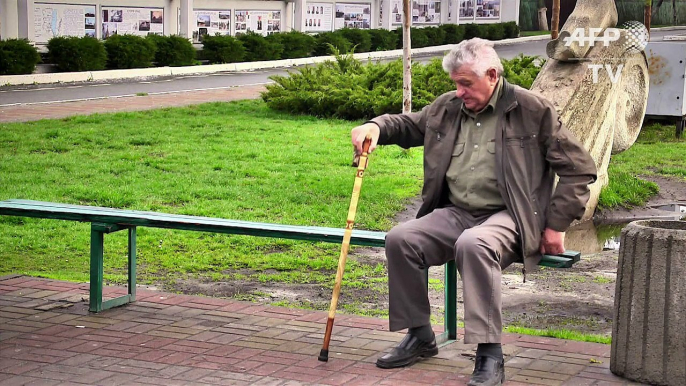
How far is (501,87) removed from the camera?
568 centimetres

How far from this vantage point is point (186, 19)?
32.1m

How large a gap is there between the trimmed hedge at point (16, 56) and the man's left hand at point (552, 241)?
20.2 metres

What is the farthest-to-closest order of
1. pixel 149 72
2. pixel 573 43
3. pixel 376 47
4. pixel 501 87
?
pixel 376 47 < pixel 149 72 < pixel 573 43 < pixel 501 87

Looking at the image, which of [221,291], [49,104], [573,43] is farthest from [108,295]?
[49,104]

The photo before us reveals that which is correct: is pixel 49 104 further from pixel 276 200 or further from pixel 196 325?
pixel 196 325

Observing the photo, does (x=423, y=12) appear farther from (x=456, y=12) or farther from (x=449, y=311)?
(x=449, y=311)

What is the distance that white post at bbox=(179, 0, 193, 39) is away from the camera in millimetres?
32062

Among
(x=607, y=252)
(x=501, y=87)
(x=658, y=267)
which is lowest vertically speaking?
(x=607, y=252)

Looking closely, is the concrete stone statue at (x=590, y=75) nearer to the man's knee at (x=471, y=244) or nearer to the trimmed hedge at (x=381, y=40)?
the man's knee at (x=471, y=244)

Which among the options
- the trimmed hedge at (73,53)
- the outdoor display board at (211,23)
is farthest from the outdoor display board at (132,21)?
the trimmed hedge at (73,53)

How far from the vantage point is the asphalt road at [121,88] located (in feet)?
68.1

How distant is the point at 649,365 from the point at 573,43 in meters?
5.67

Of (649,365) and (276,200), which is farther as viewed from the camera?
(276,200)

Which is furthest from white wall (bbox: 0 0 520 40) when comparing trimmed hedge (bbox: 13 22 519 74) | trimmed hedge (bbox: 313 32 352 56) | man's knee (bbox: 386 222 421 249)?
man's knee (bbox: 386 222 421 249)
